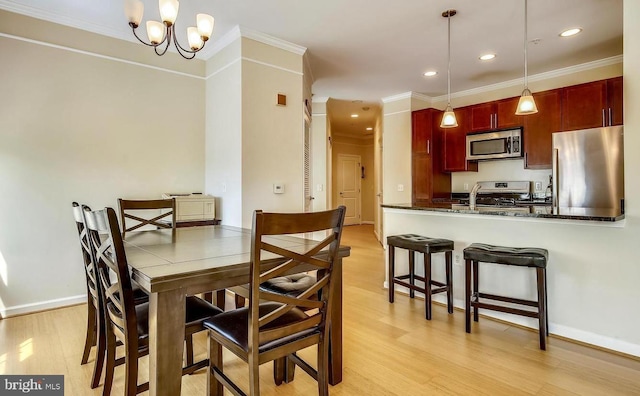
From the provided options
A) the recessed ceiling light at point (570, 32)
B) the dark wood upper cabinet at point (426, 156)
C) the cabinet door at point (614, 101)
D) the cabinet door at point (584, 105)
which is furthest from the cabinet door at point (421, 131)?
the cabinet door at point (614, 101)

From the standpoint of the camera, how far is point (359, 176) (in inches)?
400

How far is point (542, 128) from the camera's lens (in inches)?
172

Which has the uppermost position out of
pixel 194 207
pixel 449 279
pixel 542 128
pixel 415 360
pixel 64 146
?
pixel 542 128

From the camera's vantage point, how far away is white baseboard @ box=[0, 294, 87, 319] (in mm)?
2859

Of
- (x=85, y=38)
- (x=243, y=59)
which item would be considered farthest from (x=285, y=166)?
(x=85, y=38)

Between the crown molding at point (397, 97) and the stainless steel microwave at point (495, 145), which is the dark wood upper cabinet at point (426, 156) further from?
the stainless steel microwave at point (495, 145)

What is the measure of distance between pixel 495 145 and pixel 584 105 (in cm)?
109

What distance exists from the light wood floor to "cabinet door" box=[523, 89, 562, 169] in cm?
270

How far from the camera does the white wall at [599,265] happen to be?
220cm

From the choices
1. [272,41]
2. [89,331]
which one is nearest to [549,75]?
[272,41]

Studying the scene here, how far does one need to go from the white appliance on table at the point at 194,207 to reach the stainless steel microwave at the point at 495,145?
12.7 feet

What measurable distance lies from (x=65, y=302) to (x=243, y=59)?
2902 millimetres

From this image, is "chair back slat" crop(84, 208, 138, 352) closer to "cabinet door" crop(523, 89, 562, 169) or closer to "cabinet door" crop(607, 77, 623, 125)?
"cabinet door" crop(523, 89, 562, 169)

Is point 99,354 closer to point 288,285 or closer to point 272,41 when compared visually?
point 288,285
